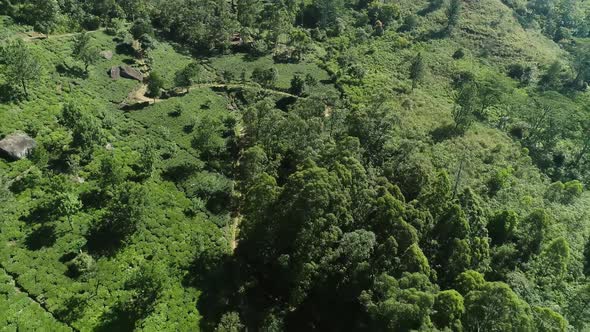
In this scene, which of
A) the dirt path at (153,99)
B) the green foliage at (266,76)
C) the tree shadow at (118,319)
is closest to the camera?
the tree shadow at (118,319)

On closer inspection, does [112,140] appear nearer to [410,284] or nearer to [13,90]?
[13,90]

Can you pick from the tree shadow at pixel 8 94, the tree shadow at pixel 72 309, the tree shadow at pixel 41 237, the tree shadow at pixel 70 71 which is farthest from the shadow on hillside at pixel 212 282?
the tree shadow at pixel 70 71

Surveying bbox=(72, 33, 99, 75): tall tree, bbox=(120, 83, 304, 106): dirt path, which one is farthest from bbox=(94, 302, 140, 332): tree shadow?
bbox=(72, 33, 99, 75): tall tree

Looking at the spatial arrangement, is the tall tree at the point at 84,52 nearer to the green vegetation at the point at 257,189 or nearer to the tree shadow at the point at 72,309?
the green vegetation at the point at 257,189

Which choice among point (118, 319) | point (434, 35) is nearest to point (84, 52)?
point (118, 319)

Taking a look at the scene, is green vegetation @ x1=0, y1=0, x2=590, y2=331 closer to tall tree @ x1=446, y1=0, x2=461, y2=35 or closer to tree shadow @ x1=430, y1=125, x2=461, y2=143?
tree shadow @ x1=430, y1=125, x2=461, y2=143

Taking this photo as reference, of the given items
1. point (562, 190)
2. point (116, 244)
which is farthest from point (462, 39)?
point (116, 244)
